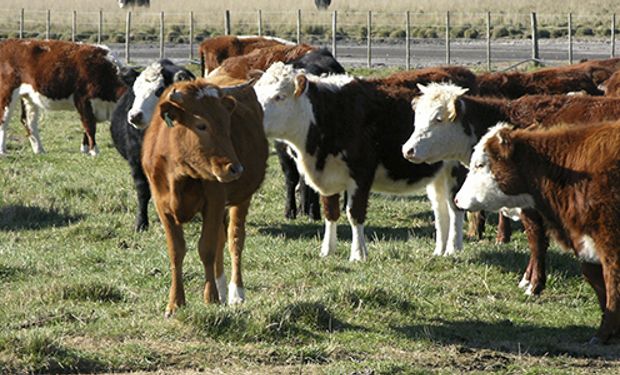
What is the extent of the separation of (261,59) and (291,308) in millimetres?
8450

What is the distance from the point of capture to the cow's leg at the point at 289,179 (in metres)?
14.4

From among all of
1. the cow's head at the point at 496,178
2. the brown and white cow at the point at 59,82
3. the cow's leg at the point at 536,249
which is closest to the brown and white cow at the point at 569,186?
the cow's head at the point at 496,178

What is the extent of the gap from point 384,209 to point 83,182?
381 centimetres

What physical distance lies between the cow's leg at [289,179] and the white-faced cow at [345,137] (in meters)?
2.01

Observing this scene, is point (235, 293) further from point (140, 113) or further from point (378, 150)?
point (140, 113)

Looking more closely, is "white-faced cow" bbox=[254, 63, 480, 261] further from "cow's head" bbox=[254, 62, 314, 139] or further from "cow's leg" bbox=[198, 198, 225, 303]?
"cow's leg" bbox=[198, 198, 225, 303]

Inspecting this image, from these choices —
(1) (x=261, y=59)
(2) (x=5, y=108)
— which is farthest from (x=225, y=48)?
(1) (x=261, y=59)

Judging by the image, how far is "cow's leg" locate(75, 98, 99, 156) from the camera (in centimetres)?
1923

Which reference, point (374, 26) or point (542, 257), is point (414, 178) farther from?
point (374, 26)

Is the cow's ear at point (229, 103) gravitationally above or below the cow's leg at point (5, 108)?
above

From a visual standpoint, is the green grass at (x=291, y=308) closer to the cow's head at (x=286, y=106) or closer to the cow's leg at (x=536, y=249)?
the cow's leg at (x=536, y=249)

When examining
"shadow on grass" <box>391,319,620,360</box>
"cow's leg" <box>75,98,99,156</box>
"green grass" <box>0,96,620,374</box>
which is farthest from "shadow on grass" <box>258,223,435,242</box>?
"cow's leg" <box>75,98,99,156</box>

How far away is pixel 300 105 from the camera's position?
12.2 metres

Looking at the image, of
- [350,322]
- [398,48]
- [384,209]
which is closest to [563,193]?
Answer: [350,322]
